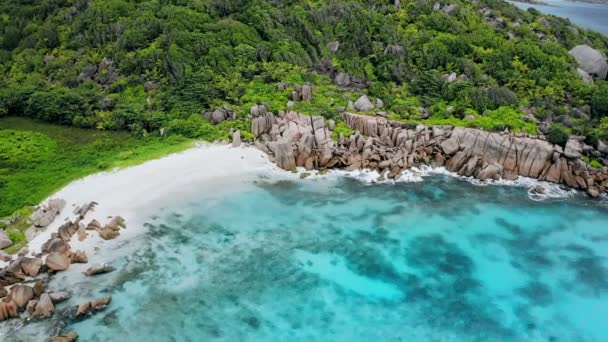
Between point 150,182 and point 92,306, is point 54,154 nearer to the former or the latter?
point 150,182

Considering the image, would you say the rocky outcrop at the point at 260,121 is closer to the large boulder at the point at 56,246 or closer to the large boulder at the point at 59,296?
the large boulder at the point at 56,246

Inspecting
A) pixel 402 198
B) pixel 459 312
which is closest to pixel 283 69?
pixel 402 198

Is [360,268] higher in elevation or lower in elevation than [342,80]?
lower

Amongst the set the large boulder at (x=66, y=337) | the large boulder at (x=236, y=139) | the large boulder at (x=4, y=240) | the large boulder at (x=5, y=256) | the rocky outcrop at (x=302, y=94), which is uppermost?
the rocky outcrop at (x=302, y=94)

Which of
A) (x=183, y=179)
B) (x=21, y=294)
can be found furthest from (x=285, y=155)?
(x=21, y=294)

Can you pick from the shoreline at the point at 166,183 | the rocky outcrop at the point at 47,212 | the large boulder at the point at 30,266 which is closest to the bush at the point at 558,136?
the shoreline at the point at 166,183

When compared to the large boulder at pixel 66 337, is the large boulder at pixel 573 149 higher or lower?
higher

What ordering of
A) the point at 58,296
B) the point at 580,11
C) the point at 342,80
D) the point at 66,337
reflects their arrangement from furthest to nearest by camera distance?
the point at 580,11, the point at 342,80, the point at 58,296, the point at 66,337
